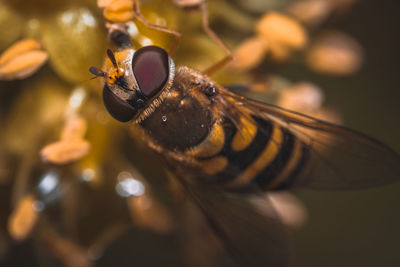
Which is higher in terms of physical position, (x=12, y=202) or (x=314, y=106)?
(x=314, y=106)

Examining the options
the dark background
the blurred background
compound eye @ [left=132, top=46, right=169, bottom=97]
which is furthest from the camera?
the dark background

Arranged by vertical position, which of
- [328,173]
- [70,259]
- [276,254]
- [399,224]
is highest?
[328,173]

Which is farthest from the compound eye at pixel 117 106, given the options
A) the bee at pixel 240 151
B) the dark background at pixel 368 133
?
the dark background at pixel 368 133

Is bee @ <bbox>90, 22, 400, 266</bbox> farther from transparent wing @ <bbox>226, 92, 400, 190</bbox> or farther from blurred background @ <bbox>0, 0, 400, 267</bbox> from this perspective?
blurred background @ <bbox>0, 0, 400, 267</bbox>

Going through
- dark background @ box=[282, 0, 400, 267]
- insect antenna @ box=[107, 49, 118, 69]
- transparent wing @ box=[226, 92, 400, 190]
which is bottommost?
dark background @ box=[282, 0, 400, 267]

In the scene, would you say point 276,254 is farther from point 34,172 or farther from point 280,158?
point 34,172

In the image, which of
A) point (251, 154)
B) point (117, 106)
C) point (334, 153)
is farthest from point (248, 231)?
point (117, 106)

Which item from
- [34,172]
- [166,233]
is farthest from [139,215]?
[34,172]

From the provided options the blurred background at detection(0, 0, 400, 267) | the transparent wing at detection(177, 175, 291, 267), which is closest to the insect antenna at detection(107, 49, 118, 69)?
the blurred background at detection(0, 0, 400, 267)
